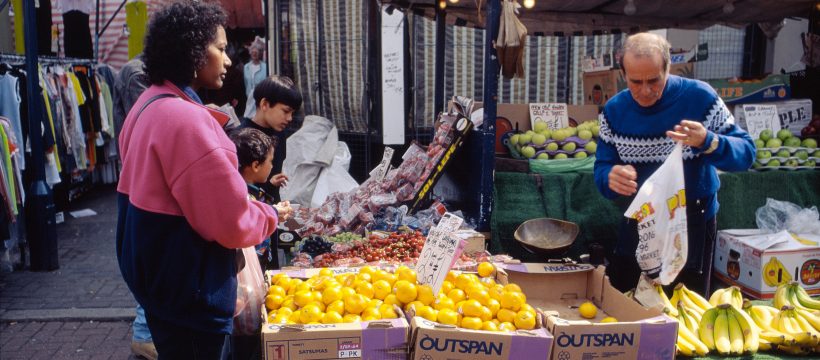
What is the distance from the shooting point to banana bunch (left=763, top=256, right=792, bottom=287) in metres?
4.49

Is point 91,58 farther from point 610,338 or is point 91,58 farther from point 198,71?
point 610,338

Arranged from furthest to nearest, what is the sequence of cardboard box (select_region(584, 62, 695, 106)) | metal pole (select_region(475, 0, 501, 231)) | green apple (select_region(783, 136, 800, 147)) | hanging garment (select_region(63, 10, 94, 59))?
hanging garment (select_region(63, 10, 94, 59)), cardboard box (select_region(584, 62, 695, 106)), green apple (select_region(783, 136, 800, 147)), metal pole (select_region(475, 0, 501, 231))

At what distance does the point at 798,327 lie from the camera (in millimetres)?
3072

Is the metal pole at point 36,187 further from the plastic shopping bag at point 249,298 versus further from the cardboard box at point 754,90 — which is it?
the cardboard box at point 754,90

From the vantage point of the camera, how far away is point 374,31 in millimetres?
8273

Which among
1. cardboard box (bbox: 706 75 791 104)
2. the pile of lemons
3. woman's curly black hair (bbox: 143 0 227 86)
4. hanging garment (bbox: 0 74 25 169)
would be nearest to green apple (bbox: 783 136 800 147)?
cardboard box (bbox: 706 75 791 104)

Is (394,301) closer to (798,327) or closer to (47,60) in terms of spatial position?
(798,327)

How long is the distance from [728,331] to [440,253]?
1.47 metres

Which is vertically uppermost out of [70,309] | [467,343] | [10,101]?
[10,101]

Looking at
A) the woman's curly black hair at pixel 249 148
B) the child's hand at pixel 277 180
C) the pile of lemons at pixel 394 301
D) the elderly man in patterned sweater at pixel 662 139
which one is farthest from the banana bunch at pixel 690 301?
the child's hand at pixel 277 180

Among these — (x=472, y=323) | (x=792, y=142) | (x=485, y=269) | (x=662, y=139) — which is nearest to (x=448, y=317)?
(x=472, y=323)

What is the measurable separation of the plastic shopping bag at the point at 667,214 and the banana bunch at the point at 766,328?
23.3 inches

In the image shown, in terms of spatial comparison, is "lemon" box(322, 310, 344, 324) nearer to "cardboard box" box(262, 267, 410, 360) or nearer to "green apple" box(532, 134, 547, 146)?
"cardboard box" box(262, 267, 410, 360)

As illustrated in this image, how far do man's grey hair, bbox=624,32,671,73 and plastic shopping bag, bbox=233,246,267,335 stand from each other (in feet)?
6.52
